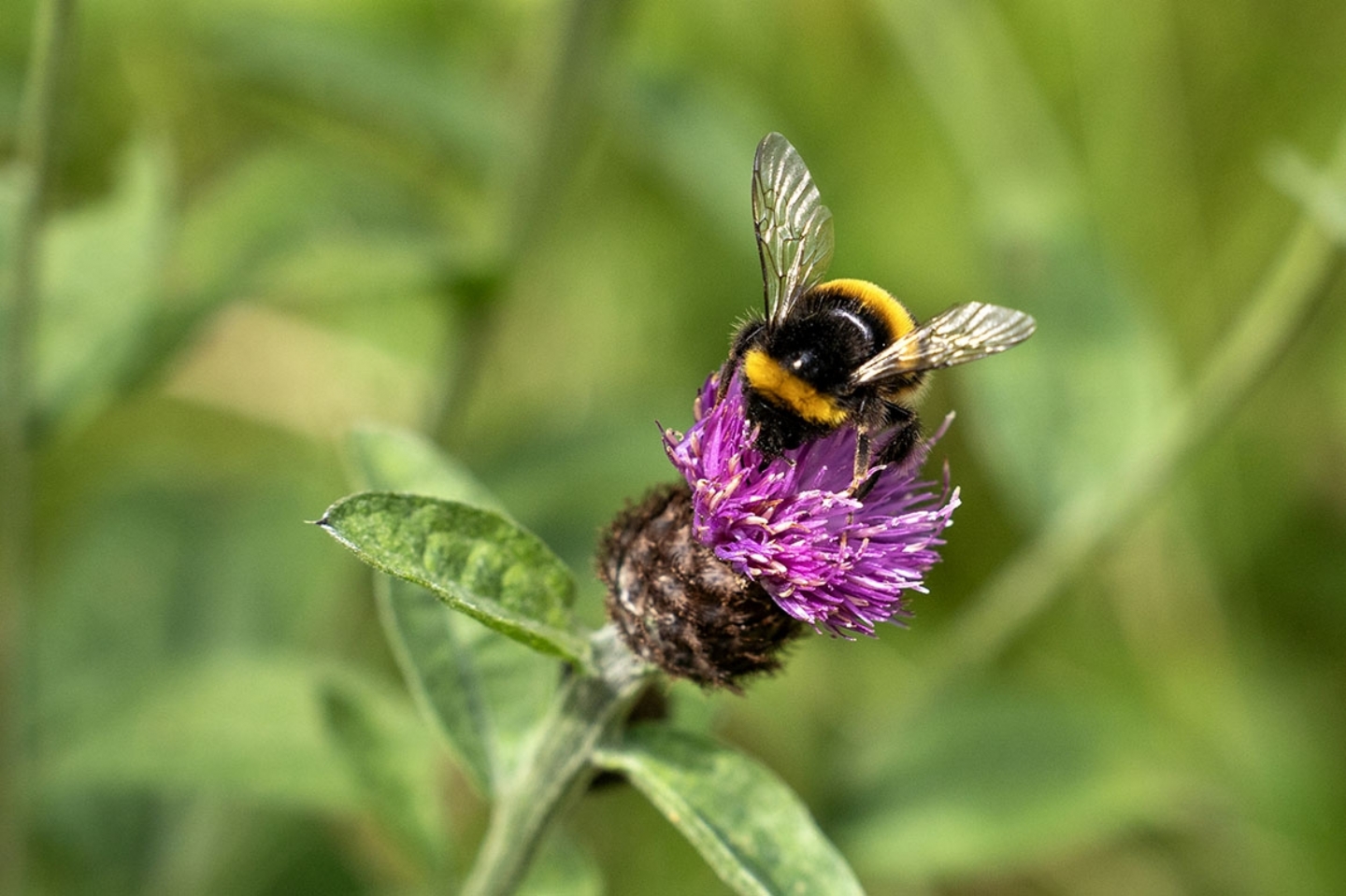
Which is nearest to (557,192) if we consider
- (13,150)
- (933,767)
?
(933,767)

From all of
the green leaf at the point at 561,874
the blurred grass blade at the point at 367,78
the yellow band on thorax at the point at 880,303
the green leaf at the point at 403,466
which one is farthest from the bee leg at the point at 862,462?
the blurred grass blade at the point at 367,78

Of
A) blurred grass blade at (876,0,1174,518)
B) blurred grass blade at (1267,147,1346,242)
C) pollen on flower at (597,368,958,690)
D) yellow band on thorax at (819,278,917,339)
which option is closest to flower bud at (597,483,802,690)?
pollen on flower at (597,368,958,690)

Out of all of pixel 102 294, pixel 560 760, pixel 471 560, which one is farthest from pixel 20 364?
pixel 560 760

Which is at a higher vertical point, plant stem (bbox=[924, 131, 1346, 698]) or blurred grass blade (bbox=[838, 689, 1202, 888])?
plant stem (bbox=[924, 131, 1346, 698])

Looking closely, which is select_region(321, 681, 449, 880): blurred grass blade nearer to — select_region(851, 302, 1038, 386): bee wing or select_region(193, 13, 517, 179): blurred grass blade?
select_region(851, 302, 1038, 386): bee wing

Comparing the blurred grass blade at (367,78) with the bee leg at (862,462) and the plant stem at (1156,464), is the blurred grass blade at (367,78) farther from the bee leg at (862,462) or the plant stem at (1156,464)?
the bee leg at (862,462)

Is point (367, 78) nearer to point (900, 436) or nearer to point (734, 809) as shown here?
point (900, 436)
